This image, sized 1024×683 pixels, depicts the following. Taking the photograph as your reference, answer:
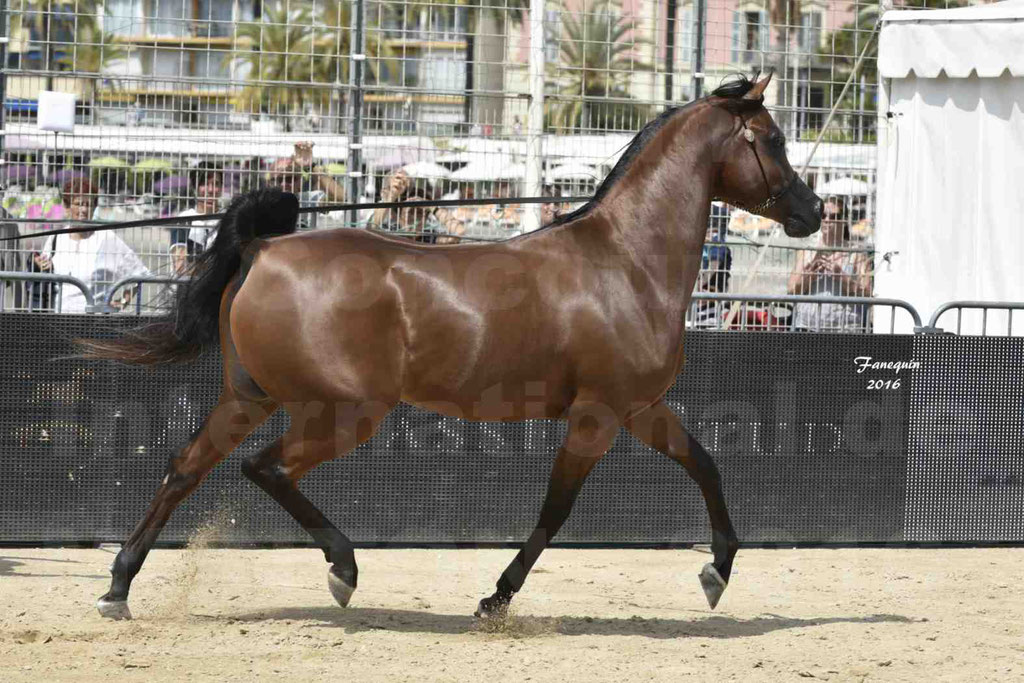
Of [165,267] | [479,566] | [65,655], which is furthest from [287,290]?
[165,267]

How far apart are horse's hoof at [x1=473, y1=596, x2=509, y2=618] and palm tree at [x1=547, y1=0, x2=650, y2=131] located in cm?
403

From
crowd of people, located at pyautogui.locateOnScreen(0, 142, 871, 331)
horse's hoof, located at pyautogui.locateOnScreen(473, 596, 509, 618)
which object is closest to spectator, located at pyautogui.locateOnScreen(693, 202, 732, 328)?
crowd of people, located at pyautogui.locateOnScreen(0, 142, 871, 331)

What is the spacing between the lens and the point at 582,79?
30.3 ft

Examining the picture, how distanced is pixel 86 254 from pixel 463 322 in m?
3.66

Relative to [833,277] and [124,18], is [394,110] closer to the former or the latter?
[124,18]

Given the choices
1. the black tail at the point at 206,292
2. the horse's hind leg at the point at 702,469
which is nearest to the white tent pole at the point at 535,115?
the horse's hind leg at the point at 702,469

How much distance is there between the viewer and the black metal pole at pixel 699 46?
9039 mm

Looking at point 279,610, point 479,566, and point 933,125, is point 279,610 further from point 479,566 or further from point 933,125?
point 933,125

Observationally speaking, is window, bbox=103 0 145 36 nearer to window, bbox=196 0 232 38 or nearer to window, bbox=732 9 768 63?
window, bbox=196 0 232 38

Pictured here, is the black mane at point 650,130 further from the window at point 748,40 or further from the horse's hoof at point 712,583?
the window at point 748,40

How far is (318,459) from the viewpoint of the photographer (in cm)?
552

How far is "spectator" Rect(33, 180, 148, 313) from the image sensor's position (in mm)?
8195

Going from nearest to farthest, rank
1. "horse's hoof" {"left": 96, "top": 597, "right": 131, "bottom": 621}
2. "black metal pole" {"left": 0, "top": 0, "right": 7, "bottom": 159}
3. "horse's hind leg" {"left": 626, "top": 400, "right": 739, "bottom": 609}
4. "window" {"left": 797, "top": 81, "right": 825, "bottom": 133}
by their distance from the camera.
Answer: "horse's hoof" {"left": 96, "top": 597, "right": 131, "bottom": 621}, "horse's hind leg" {"left": 626, "top": 400, "right": 739, "bottom": 609}, "black metal pole" {"left": 0, "top": 0, "right": 7, "bottom": 159}, "window" {"left": 797, "top": 81, "right": 825, "bottom": 133}

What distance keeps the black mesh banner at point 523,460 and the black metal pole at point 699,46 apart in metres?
2.02
